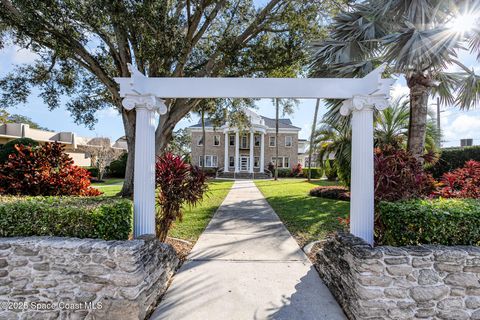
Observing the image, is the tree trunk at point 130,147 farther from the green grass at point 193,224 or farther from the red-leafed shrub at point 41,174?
the green grass at point 193,224

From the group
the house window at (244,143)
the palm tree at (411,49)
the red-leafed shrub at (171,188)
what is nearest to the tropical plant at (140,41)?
the palm tree at (411,49)

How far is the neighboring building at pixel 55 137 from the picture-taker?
2136 cm

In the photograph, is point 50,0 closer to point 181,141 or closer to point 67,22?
point 67,22

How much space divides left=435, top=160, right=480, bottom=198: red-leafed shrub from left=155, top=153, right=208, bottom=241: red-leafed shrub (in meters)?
5.28

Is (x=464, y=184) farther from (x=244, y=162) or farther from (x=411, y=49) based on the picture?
(x=244, y=162)

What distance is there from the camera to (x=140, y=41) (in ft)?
18.8

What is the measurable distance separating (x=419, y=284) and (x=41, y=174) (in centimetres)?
756

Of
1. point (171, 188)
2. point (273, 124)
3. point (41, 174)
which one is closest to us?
point (171, 188)

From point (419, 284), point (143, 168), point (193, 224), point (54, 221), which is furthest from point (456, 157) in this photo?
point (54, 221)

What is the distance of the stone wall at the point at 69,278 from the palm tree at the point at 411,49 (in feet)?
18.8

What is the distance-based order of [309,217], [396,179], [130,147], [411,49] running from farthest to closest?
[309,217], [130,147], [411,49], [396,179]

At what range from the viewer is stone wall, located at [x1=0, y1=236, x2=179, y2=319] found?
9.07 feet

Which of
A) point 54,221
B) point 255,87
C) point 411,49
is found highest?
point 411,49

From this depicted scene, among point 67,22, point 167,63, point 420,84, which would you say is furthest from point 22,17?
point 420,84
